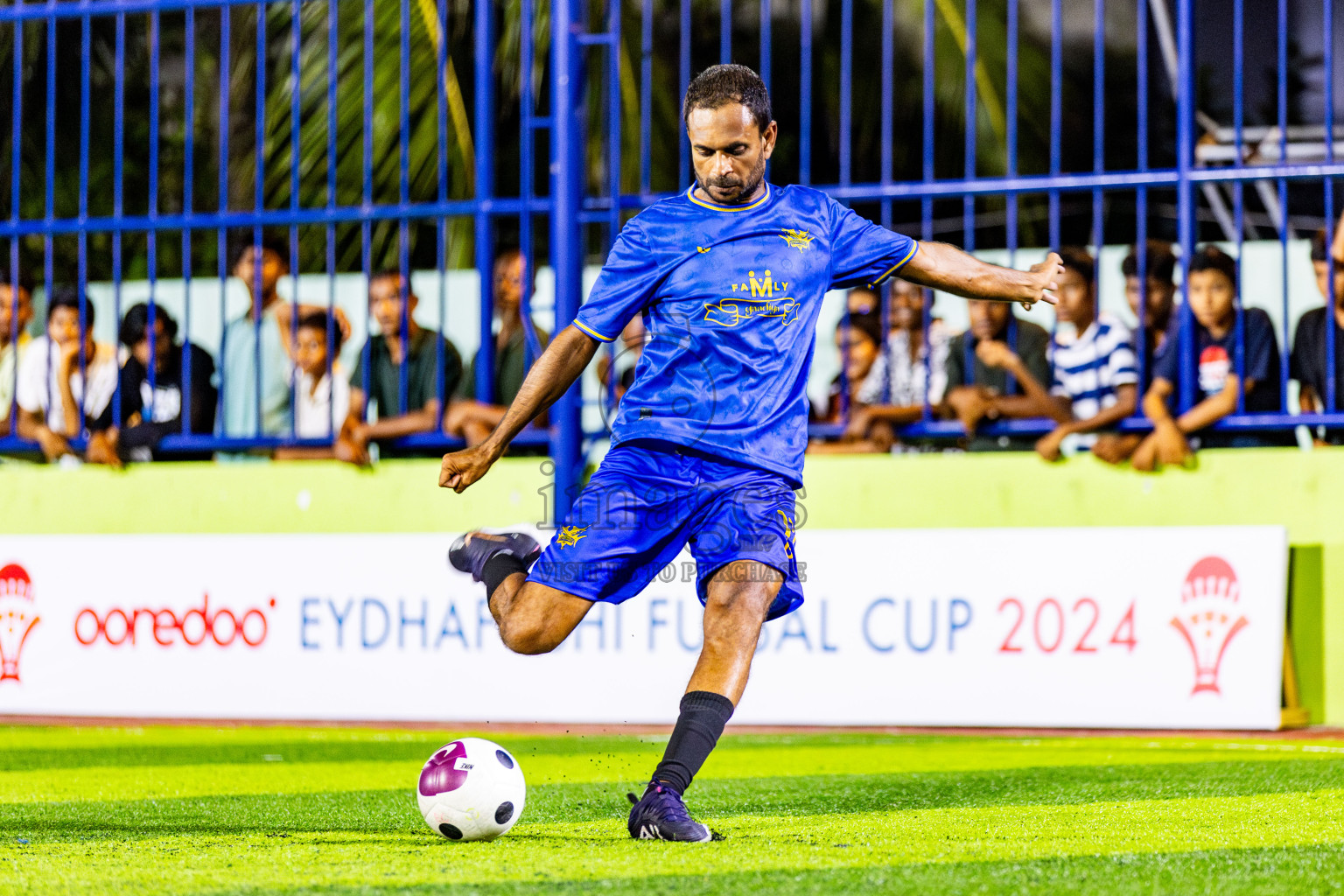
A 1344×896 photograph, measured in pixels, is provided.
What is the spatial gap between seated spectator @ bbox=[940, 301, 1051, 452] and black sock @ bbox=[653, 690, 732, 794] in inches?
162

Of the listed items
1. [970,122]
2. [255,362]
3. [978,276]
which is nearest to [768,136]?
[978,276]

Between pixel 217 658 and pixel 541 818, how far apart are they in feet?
13.7

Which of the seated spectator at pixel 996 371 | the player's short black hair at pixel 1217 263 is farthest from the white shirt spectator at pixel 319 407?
the player's short black hair at pixel 1217 263

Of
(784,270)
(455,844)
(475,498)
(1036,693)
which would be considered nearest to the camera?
(455,844)

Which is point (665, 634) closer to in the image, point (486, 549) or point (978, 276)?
point (486, 549)

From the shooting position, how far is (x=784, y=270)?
16.1 feet

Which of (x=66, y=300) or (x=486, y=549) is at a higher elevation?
(x=66, y=300)

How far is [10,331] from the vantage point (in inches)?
395

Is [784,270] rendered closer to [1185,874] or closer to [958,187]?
[1185,874]

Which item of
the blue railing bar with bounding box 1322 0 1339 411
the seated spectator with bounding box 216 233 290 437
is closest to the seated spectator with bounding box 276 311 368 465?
the seated spectator with bounding box 216 233 290 437

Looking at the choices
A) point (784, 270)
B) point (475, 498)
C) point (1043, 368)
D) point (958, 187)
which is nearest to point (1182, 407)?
point (1043, 368)

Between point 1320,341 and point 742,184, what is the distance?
4310 mm

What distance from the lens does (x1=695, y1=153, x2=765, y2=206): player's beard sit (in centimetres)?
488

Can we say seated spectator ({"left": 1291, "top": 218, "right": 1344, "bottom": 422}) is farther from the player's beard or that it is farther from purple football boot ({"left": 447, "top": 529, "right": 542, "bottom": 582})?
purple football boot ({"left": 447, "top": 529, "right": 542, "bottom": 582})
